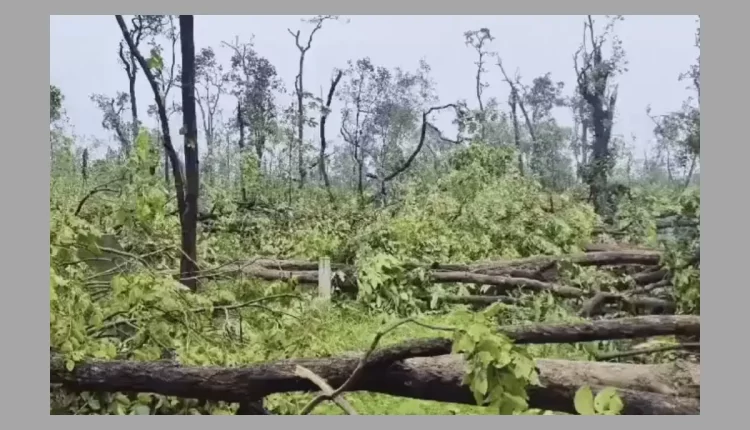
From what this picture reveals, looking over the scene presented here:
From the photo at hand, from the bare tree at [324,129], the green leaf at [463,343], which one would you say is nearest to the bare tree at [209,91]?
the bare tree at [324,129]

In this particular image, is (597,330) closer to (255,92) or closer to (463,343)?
(463,343)

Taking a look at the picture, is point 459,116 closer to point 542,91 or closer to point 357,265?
point 542,91

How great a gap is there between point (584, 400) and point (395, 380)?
64cm

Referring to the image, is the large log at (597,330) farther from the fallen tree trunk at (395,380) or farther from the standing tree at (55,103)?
the standing tree at (55,103)

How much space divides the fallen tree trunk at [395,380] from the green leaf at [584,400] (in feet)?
0.07

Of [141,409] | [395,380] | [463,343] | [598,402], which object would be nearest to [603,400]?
[598,402]

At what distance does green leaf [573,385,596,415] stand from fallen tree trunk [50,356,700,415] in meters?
0.02

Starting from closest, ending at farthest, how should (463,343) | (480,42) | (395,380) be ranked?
(463,343), (395,380), (480,42)

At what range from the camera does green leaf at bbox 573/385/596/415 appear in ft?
9.80

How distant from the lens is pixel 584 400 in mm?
2988

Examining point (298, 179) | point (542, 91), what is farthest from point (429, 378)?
point (542, 91)

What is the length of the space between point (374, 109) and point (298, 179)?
38 cm

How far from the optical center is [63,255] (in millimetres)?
3129

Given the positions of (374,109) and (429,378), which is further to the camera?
(374,109)
